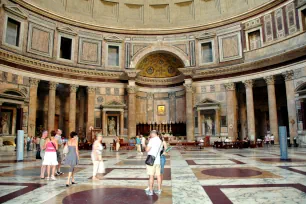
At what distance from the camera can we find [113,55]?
101 feet

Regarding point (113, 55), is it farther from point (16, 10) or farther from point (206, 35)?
point (206, 35)

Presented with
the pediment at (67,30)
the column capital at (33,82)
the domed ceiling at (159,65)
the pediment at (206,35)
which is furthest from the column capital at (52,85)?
the pediment at (206,35)

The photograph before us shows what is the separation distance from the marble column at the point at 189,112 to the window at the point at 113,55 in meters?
8.80

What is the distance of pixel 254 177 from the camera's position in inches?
267

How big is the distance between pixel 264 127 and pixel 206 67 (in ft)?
34.0

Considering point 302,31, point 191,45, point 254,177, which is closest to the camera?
point 254,177

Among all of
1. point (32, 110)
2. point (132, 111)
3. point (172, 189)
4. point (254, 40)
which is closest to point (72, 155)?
point (172, 189)

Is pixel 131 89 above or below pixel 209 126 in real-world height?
above

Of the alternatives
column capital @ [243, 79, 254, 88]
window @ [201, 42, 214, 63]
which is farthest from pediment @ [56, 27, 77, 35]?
column capital @ [243, 79, 254, 88]

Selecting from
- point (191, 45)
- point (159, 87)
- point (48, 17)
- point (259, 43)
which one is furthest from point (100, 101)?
point (259, 43)

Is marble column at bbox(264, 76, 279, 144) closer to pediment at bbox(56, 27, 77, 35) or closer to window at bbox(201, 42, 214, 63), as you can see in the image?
window at bbox(201, 42, 214, 63)

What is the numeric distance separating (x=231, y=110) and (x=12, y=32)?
75.9 feet

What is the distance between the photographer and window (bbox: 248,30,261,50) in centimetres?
2703

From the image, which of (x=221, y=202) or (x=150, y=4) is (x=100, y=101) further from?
(x=221, y=202)
